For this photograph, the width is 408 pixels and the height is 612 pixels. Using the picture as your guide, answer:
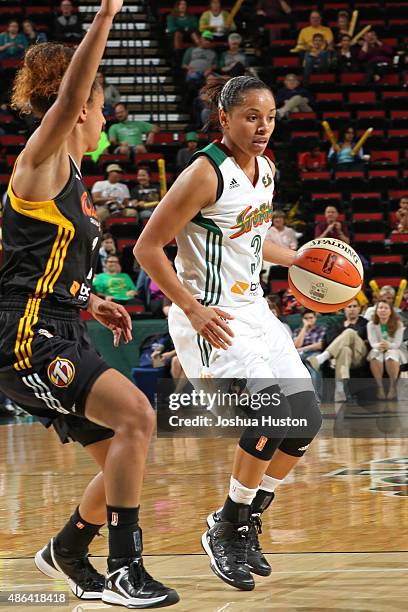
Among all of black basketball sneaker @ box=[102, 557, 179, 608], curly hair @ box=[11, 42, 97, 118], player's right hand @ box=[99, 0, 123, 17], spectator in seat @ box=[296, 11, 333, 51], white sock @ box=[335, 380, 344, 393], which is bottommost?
white sock @ box=[335, 380, 344, 393]

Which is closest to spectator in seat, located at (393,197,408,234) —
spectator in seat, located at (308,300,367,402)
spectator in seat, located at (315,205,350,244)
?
spectator in seat, located at (315,205,350,244)

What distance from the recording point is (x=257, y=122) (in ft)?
14.1

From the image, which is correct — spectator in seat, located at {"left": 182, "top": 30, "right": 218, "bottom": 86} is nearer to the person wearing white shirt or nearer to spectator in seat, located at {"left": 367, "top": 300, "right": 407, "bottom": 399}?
the person wearing white shirt

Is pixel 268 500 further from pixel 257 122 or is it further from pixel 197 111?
pixel 197 111

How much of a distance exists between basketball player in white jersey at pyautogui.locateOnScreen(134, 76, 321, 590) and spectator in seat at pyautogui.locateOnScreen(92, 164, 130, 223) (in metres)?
8.41

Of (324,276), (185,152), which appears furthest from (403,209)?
(324,276)

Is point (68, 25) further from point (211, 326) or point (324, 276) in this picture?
point (211, 326)

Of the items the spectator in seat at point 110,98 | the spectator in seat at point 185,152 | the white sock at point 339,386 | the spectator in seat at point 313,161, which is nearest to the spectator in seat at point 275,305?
the white sock at point 339,386

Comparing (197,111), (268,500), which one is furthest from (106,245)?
(268,500)

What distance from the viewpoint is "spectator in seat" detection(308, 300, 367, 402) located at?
10203mm

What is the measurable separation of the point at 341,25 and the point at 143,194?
5.65 metres

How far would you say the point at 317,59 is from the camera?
16125 mm

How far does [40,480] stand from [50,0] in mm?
12376
